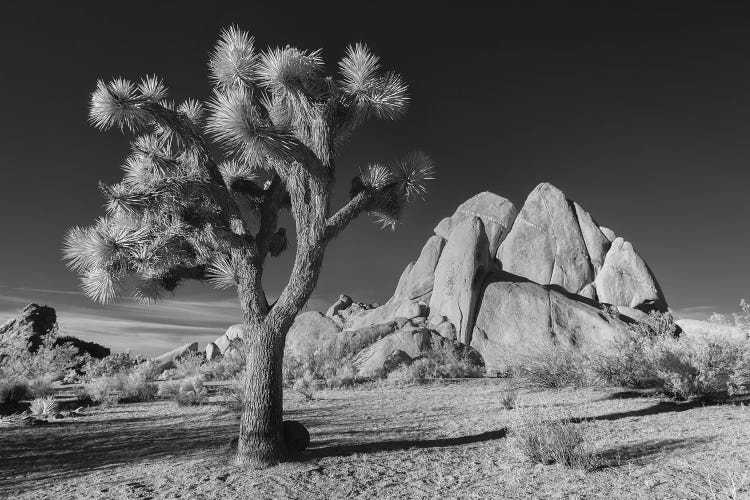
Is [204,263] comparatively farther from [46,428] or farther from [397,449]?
[46,428]

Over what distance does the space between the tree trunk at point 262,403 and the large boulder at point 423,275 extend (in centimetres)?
2500

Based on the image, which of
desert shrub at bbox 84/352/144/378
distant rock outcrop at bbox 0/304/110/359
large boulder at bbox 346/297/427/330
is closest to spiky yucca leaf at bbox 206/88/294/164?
desert shrub at bbox 84/352/144/378

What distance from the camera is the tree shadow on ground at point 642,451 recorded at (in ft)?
18.9

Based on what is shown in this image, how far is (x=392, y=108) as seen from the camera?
800 centimetres

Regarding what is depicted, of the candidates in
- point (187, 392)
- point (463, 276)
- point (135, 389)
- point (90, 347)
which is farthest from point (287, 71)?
point (90, 347)

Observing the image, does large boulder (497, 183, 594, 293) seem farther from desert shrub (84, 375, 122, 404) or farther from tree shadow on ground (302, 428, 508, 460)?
tree shadow on ground (302, 428, 508, 460)

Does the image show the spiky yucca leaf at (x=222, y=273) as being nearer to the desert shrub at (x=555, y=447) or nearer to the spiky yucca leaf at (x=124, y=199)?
the spiky yucca leaf at (x=124, y=199)

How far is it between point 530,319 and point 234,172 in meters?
17.0

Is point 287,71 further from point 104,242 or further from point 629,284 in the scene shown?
point 629,284

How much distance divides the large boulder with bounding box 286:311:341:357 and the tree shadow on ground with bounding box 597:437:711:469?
1585 cm

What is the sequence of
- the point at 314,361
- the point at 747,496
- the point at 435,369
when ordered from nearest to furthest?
1. the point at 747,496
2. the point at 435,369
3. the point at 314,361

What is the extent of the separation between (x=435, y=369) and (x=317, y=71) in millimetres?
11332

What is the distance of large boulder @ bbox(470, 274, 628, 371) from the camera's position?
20922 mm

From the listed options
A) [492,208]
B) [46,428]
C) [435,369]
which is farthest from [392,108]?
[492,208]
